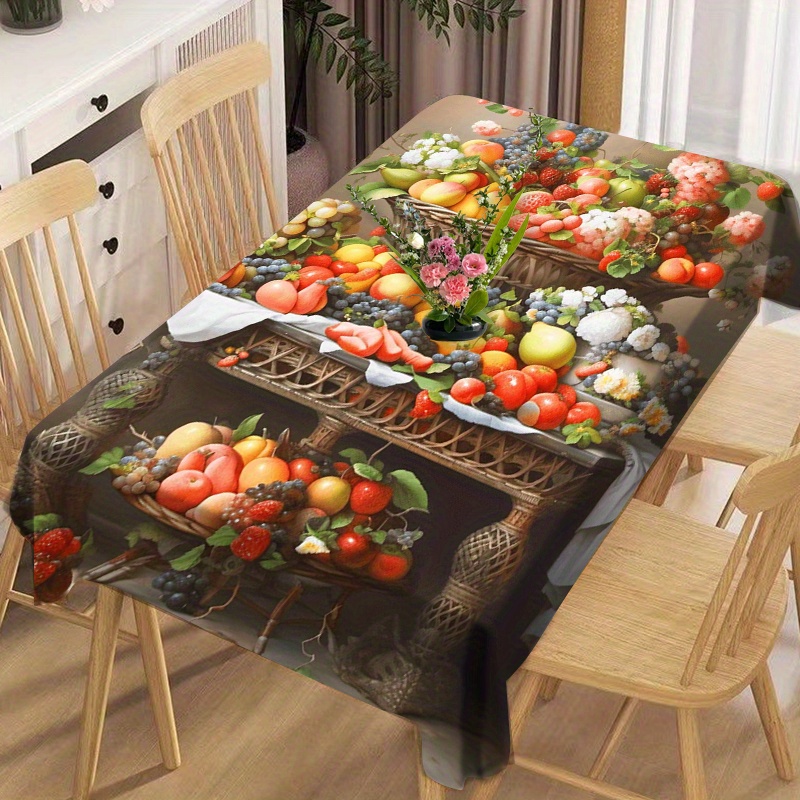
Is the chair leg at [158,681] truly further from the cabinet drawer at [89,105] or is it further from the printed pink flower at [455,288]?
the cabinet drawer at [89,105]

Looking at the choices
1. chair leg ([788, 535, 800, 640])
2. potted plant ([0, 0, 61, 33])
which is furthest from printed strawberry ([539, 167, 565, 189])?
potted plant ([0, 0, 61, 33])

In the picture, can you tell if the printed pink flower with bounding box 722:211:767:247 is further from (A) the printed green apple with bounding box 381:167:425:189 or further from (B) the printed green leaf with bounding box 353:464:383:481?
(B) the printed green leaf with bounding box 353:464:383:481

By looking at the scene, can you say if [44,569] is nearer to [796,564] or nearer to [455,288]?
[455,288]

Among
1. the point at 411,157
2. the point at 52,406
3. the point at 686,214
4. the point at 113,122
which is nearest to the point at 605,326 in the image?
the point at 686,214

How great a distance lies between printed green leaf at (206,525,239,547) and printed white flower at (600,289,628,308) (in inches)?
31.8

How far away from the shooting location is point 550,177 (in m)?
2.47

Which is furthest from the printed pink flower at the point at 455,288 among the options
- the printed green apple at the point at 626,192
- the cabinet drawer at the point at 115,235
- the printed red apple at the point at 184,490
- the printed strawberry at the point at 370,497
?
the cabinet drawer at the point at 115,235

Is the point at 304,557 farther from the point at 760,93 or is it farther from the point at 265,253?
the point at 760,93

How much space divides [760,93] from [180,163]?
179 centimetres

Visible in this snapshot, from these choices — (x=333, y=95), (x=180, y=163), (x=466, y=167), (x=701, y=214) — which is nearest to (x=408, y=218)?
(x=466, y=167)

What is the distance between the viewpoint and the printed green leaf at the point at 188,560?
161cm

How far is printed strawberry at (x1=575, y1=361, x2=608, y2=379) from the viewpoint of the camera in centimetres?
196

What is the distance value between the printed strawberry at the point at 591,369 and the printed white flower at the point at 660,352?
9 cm

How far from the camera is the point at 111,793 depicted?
87.2 inches
